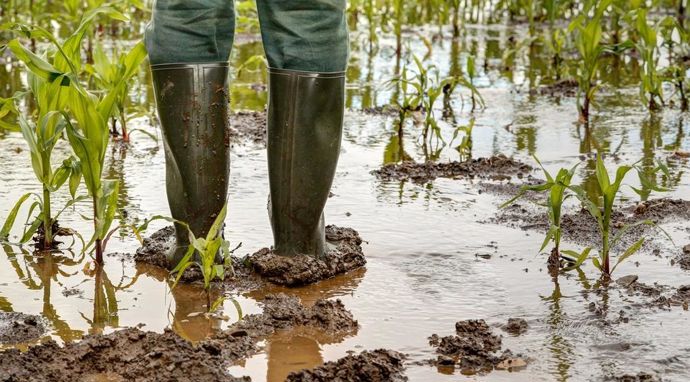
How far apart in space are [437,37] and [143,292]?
5811 mm

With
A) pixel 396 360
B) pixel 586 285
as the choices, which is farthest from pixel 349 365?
pixel 586 285

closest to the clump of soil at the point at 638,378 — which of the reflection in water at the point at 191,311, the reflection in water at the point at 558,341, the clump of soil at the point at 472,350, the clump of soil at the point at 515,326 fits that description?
the reflection in water at the point at 558,341

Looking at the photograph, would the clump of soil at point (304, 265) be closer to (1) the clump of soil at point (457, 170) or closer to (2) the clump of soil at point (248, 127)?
(1) the clump of soil at point (457, 170)

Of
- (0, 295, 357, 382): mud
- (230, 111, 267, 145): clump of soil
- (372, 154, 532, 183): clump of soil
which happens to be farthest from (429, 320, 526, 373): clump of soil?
(230, 111, 267, 145): clump of soil

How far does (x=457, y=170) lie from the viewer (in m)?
4.43

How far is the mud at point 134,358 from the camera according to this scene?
237cm

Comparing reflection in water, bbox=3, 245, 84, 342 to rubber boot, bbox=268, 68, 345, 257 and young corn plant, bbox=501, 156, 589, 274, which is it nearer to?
rubber boot, bbox=268, 68, 345, 257

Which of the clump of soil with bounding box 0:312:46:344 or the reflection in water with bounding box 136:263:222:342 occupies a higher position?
the clump of soil with bounding box 0:312:46:344

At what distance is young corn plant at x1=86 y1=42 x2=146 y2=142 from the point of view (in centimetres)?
350

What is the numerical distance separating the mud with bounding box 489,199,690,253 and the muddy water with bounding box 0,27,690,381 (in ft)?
0.22

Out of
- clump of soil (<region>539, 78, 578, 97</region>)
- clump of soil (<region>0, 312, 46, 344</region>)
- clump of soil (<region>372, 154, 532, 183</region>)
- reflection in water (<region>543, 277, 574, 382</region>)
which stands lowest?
reflection in water (<region>543, 277, 574, 382</region>)

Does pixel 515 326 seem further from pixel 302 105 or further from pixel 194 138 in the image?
pixel 194 138

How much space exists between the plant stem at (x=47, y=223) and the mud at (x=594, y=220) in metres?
1.44

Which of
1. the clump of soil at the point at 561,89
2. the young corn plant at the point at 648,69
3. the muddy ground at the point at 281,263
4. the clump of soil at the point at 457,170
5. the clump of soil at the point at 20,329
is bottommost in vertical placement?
the clump of soil at the point at 20,329
